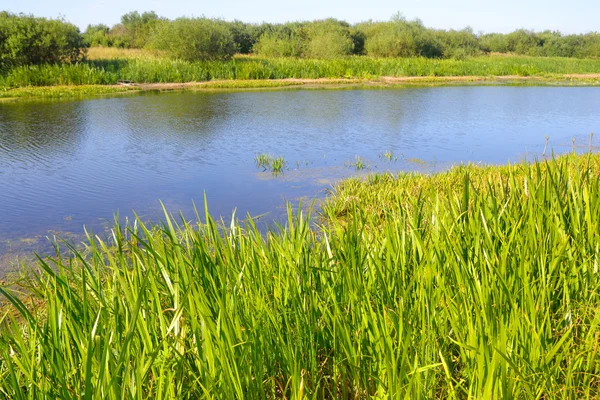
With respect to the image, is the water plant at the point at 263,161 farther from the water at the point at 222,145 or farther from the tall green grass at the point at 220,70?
the tall green grass at the point at 220,70

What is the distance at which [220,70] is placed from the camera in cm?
2480

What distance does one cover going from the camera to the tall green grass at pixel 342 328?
1.60 metres

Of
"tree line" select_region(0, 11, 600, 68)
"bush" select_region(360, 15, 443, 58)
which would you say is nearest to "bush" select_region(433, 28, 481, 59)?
"tree line" select_region(0, 11, 600, 68)

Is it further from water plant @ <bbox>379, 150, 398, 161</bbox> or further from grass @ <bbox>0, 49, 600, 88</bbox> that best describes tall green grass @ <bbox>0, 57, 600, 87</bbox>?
water plant @ <bbox>379, 150, 398, 161</bbox>

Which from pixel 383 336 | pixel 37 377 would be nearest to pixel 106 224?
pixel 37 377

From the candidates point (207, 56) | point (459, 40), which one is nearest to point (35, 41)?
point (207, 56)

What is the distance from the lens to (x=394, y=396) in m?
1.61

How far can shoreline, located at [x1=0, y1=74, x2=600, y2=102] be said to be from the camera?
750 inches

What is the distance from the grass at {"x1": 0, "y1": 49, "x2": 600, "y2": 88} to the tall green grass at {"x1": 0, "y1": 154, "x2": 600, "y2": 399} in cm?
2080

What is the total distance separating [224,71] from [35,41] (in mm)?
7564

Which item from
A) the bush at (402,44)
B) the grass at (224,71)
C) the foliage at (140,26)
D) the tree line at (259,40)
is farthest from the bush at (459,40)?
the foliage at (140,26)

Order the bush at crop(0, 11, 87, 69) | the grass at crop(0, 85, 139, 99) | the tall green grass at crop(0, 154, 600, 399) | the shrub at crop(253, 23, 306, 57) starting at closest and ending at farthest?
the tall green grass at crop(0, 154, 600, 399) → the grass at crop(0, 85, 139, 99) → the bush at crop(0, 11, 87, 69) → the shrub at crop(253, 23, 306, 57)

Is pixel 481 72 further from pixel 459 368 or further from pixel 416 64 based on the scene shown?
pixel 459 368

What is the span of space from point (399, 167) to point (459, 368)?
22.7 ft
